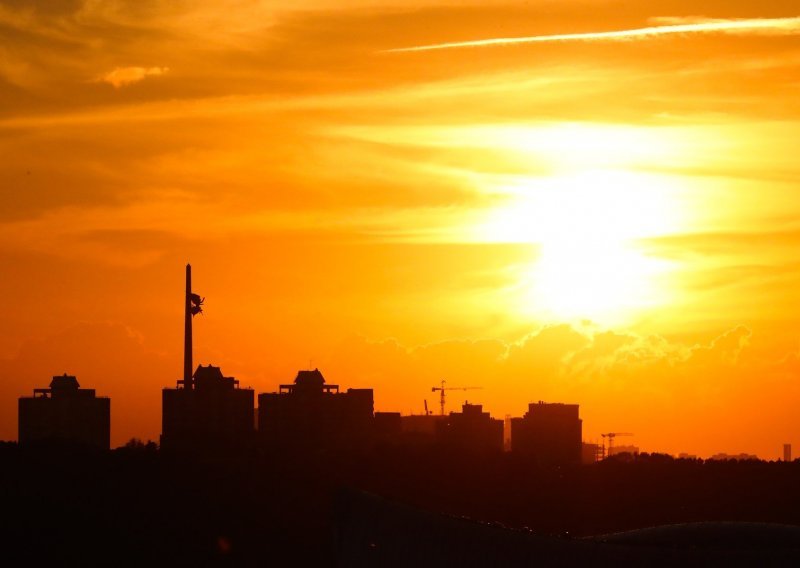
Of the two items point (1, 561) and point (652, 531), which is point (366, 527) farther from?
point (1, 561)

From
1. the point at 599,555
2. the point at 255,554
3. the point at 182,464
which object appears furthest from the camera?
the point at 182,464

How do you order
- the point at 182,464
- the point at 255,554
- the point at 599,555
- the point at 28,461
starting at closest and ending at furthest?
the point at 599,555, the point at 255,554, the point at 28,461, the point at 182,464

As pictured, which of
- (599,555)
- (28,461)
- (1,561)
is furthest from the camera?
(28,461)

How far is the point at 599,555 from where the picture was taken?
100125 millimetres

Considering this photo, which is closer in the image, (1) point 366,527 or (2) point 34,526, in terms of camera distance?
(1) point 366,527

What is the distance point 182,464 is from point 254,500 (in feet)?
48.4

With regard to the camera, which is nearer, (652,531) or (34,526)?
(652,531)

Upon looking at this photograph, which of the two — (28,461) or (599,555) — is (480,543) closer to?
(599,555)

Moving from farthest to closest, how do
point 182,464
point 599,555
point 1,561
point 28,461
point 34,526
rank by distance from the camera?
point 182,464
point 28,461
point 34,526
point 1,561
point 599,555

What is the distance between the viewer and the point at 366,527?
105 meters

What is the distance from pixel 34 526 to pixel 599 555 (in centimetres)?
6324

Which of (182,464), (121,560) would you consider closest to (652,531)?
(121,560)

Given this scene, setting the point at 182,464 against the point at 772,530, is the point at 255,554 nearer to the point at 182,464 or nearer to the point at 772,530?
the point at 182,464

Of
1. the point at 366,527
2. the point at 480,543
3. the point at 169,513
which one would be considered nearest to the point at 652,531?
the point at 480,543
